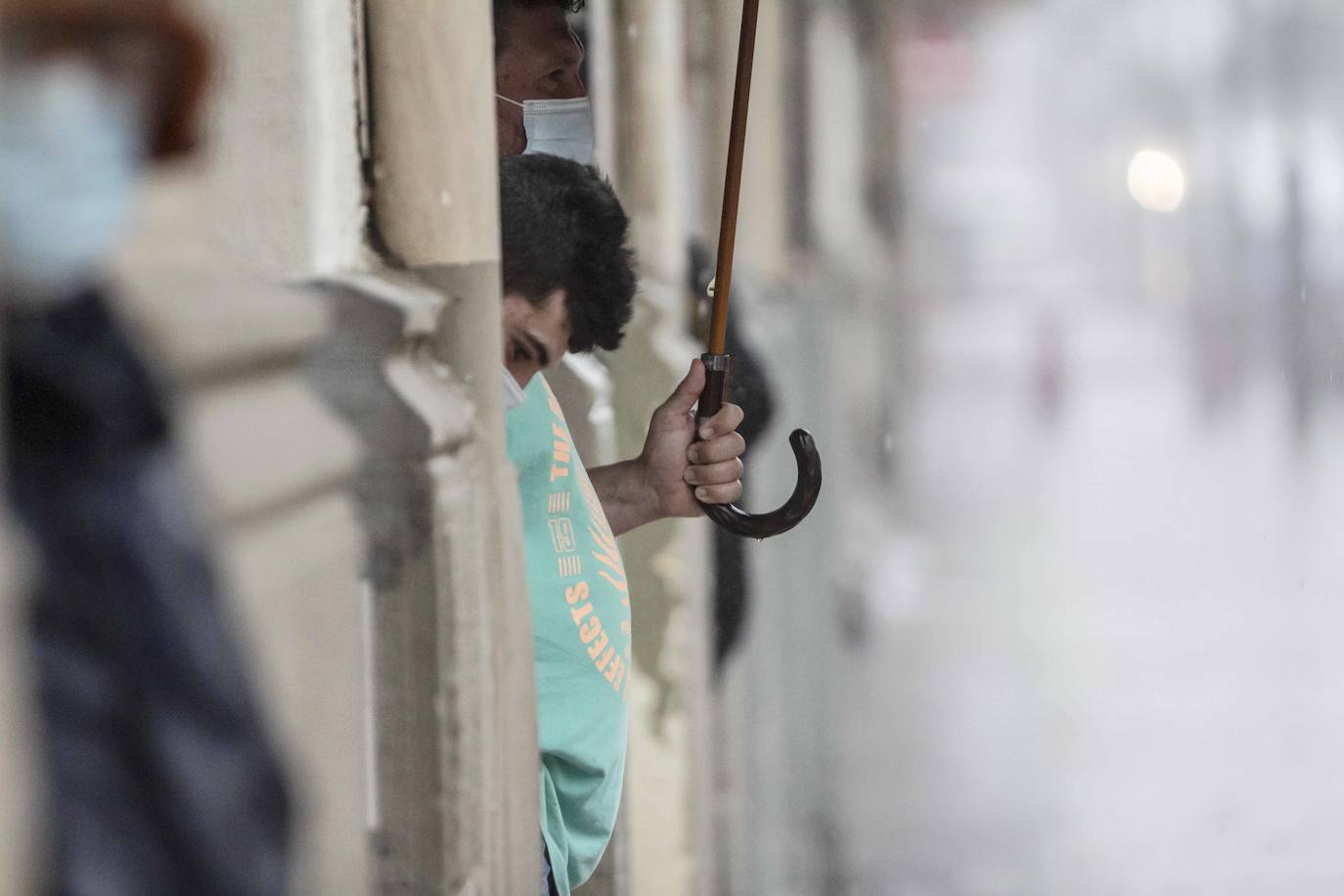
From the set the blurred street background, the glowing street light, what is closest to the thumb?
the blurred street background

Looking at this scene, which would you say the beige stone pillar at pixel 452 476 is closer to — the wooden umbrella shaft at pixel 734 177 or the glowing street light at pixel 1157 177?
the wooden umbrella shaft at pixel 734 177

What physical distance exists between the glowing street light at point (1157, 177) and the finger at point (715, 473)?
1781 mm

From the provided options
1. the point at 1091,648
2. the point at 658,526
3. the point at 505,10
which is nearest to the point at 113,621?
the point at 505,10

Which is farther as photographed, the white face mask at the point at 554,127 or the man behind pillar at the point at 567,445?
the white face mask at the point at 554,127

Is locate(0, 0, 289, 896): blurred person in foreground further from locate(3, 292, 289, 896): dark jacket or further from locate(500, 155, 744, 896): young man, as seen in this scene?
locate(500, 155, 744, 896): young man

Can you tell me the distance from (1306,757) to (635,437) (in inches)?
57.0

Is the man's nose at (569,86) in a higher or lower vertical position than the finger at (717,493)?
higher

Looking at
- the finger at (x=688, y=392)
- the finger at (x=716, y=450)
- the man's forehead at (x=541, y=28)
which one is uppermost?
the man's forehead at (x=541, y=28)

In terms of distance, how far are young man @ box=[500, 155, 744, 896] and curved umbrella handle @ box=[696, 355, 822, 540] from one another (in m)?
0.01

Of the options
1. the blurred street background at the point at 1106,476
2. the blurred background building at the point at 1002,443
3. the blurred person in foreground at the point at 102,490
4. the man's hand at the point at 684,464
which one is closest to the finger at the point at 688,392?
the man's hand at the point at 684,464

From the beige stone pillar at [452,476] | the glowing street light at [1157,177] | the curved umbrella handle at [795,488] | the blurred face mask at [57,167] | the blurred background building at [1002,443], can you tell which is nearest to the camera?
the blurred face mask at [57,167]

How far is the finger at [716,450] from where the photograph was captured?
1212 millimetres

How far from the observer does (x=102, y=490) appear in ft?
1.38

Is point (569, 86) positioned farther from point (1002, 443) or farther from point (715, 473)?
point (1002, 443)
